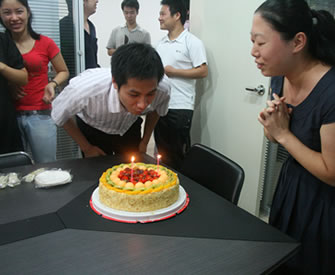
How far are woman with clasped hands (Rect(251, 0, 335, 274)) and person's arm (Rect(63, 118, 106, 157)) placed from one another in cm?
104

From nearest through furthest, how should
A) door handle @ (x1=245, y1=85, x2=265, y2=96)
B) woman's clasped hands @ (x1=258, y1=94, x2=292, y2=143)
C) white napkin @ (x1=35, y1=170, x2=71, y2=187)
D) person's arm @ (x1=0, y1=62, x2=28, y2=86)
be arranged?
woman's clasped hands @ (x1=258, y1=94, x2=292, y2=143), white napkin @ (x1=35, y1=170, x2=71, y2=187), person's arm @ (x1=0, y1=62, x2=28, y2=86), door handle @ (x1=245, y1=85, x2=265, y2=96)

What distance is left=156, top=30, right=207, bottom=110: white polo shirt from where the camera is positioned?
276 centimetres

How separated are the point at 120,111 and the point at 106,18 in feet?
13.2

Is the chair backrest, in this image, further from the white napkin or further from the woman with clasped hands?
the woman with clasped hands

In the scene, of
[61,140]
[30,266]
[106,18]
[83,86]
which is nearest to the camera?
[30,266]

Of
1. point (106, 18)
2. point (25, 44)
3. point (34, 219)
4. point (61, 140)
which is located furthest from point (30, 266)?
point (106, 18)

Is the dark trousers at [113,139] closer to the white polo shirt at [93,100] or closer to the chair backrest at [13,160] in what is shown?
the white polo shirt at [93,100]

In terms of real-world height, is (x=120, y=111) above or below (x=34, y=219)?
above

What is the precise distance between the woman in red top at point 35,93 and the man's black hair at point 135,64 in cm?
92

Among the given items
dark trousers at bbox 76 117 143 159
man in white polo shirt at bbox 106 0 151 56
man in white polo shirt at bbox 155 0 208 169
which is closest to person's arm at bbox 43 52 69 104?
dark trousers at bbox 76 117 143 159

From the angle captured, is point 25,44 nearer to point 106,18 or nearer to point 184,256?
point 184,256

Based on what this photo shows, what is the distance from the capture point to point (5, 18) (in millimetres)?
2176

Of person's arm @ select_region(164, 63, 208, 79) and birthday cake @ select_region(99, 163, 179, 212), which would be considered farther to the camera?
person's arm @ select_region(164, 63, 208, 79)

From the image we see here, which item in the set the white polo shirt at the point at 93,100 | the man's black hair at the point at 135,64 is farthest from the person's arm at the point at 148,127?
the man's black hair at the point at 135,64
